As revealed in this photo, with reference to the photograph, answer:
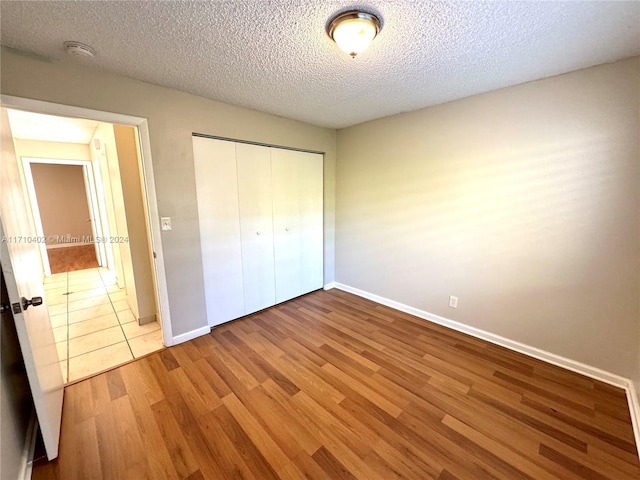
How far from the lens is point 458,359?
2.21 metres

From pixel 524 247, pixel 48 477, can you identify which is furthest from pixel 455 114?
pixel 48 477

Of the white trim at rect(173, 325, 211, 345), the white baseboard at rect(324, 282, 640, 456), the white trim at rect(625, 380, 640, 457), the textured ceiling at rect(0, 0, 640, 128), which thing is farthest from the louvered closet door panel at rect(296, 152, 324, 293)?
the white trim at rect(625, 380, 640, 457)

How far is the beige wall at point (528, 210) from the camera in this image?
1785mm

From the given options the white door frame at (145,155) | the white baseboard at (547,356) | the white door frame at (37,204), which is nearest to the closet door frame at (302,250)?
the white door frame at (145,155)

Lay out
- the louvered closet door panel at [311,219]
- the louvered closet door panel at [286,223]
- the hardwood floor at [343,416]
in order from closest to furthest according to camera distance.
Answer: the hardwood floor at [343,416] → the louvered closet door panel at [286,223] → the louvered closet door panel at [311,219]

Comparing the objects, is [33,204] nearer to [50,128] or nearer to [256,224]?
[50,128]

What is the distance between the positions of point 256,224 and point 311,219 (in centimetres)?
85

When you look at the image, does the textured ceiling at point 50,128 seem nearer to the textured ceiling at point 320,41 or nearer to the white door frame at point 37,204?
the white door frame at point 37,204

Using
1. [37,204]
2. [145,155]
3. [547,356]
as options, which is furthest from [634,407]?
[37,204]

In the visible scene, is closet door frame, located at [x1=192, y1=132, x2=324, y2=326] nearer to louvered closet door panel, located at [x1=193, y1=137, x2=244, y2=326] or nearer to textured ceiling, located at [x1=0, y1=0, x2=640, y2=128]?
louvered closet door panel, located at [x1=193, y1=137, x2=244, y2=326]

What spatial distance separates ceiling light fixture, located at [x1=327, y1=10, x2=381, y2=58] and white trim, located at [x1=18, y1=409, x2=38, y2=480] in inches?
106

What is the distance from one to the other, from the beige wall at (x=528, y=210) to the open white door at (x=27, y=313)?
2970 millimetres

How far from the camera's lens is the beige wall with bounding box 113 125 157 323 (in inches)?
98.1

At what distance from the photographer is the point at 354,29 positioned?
1.29m
